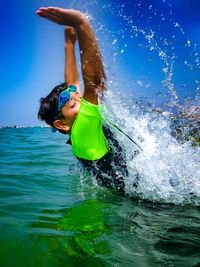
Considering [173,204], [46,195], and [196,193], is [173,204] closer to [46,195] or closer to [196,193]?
[196,193]

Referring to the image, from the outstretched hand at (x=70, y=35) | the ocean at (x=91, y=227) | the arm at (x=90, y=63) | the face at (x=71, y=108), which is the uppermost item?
the outstretched hand at (x=70, y=35)

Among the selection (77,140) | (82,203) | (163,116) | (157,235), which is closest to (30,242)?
(157,235)

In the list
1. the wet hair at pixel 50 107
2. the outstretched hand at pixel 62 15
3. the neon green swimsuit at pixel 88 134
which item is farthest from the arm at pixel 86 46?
the wet hair at pixel 50 107

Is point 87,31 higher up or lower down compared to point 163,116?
higher up

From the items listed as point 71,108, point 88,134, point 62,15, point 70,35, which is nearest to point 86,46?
point 62,15

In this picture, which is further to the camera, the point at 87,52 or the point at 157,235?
the point at 87,52

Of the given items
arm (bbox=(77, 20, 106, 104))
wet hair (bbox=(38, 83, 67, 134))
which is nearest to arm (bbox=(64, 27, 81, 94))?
wet hair (bbox=(38, 83, 67, 134))

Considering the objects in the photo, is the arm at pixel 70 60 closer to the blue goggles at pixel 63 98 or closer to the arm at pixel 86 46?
the blue goggles at pixel 63 98

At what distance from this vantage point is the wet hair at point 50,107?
16.4 feet

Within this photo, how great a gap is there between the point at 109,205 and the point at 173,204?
90cm

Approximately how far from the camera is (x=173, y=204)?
4.87 m

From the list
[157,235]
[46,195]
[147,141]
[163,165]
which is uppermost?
[147,141]

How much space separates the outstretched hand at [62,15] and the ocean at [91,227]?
2200 millimetres

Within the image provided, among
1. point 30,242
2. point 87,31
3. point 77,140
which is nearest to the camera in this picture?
point 30,242
